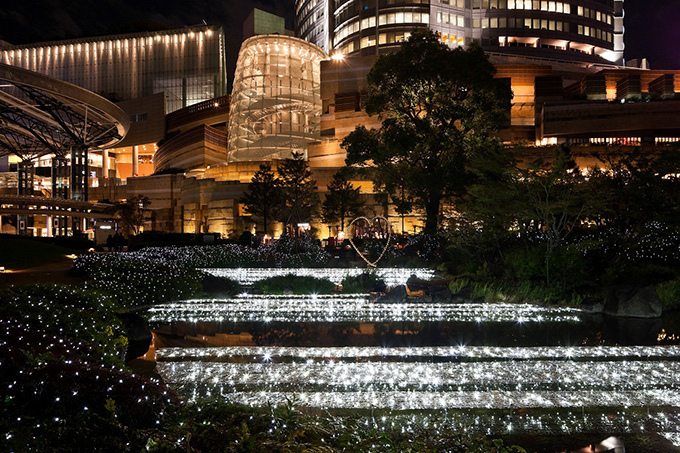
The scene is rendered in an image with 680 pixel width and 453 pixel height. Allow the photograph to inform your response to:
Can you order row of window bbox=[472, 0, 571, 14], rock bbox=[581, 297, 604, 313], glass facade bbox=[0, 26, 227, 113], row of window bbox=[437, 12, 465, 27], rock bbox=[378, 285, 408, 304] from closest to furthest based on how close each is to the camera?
1. rock bbox=[581, 297, 604, 313]
2. rock bbox=[378, 285, 408, 304]
3. row of window bbox=[437, 12, 465, 27]
4. row of window bbox=[472, 0, 571, 14]
5. glass facade bbox=[0, 26, 227, 113]

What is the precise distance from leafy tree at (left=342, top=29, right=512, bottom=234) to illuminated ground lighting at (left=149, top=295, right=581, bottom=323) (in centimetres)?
1106

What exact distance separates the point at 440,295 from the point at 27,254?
23.0 meters

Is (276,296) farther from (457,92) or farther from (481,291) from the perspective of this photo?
(457,92)

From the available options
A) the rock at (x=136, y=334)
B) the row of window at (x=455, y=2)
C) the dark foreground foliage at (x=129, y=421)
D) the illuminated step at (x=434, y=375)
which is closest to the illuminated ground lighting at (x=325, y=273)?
the rock at (x=136, y=334)

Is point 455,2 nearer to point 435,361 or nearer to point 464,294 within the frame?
point 464,294

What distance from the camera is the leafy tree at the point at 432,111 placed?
964 inches

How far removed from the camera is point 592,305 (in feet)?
44.8

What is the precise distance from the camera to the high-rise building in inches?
3265

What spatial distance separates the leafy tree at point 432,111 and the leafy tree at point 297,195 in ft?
34.2

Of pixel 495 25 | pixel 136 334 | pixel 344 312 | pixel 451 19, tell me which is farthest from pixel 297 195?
pixel 495 25

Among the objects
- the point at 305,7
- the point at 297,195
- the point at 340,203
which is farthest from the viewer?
the point at 305,7

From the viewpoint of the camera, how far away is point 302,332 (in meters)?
11.3

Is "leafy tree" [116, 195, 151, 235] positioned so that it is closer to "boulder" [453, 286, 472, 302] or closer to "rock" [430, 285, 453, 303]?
"rock" [430, 285, 453, 303]

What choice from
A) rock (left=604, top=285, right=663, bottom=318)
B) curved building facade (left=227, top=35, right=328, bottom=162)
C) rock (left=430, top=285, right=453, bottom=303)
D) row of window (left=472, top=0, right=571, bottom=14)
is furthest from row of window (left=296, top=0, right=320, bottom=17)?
rock (left=604, top=285, right=663, bottom=318)
